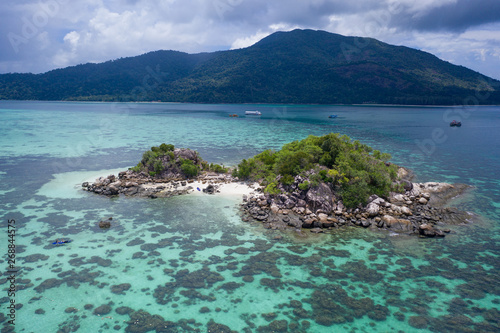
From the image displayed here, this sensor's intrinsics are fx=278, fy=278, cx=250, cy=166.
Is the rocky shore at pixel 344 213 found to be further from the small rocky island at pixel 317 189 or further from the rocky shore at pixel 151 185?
the rocky shore at pixel 151 185

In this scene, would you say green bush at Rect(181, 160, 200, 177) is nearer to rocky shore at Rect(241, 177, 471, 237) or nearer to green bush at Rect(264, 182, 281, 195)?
rocky shore at Rect(241, 177, 471, 237)

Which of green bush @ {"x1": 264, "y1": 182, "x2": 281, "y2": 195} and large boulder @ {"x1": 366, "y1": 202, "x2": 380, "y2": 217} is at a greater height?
green bush @ {"x1": 264, "y1": 182, "x2": 281, "y2": 195}

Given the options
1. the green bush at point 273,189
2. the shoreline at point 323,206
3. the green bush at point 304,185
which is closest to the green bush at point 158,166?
the shoreline at point 323,206

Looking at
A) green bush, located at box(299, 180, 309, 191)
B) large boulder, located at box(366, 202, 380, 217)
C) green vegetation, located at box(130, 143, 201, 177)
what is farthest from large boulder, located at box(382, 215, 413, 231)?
green vegetation, located at box(130, 143, 201, 177)

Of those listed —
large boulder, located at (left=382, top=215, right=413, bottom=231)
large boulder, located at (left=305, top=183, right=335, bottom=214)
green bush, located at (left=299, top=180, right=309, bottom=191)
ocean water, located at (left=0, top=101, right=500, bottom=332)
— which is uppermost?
green bush, located at (left=299, top=180, right=309, bottom=191)

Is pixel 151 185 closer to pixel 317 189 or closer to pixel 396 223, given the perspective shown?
pixel 317 189

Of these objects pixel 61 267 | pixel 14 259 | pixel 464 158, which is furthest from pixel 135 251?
pixel 464 158

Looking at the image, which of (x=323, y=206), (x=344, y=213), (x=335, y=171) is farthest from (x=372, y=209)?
(x=335, y=171)
